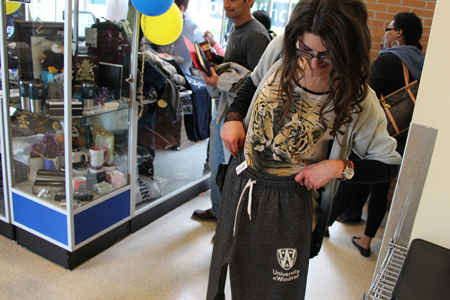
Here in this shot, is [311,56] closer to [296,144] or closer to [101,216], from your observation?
[296,144]

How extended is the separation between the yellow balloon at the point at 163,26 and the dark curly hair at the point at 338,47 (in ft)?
4.48

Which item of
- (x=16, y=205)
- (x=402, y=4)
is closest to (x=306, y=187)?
(x=16, y=205)

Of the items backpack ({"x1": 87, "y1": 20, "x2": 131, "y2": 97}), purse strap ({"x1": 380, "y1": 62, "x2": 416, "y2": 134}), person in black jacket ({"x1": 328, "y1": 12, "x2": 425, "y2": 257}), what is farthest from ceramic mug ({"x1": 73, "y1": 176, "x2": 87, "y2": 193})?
purse strap ({"x1": 380, "y1": 62, "x2": 416, "y2": 134})

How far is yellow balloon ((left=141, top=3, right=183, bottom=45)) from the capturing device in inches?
86.2

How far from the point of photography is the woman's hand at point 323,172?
3.55 ft

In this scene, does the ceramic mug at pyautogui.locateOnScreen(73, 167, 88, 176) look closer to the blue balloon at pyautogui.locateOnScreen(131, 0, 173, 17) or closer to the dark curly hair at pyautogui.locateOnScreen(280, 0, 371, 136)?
the blue balloon at pyautogui.locateOnScreen(131, 0, 173, 17)

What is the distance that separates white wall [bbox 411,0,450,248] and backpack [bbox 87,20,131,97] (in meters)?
1.75

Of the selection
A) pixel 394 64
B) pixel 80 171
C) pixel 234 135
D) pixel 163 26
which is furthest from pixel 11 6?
pixel 394 64

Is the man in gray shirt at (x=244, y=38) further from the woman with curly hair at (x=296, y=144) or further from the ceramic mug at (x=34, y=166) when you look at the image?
the ceramic mug at (x=34, y=166)

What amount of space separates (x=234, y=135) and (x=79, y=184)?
1.23 metres

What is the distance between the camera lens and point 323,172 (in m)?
1.08

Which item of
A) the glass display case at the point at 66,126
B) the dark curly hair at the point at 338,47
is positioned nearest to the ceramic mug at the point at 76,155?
the glass display case at the point at 66,126

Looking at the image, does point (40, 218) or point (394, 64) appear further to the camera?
point (394, 64)

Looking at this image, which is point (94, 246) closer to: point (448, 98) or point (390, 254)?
point (390, 254)
